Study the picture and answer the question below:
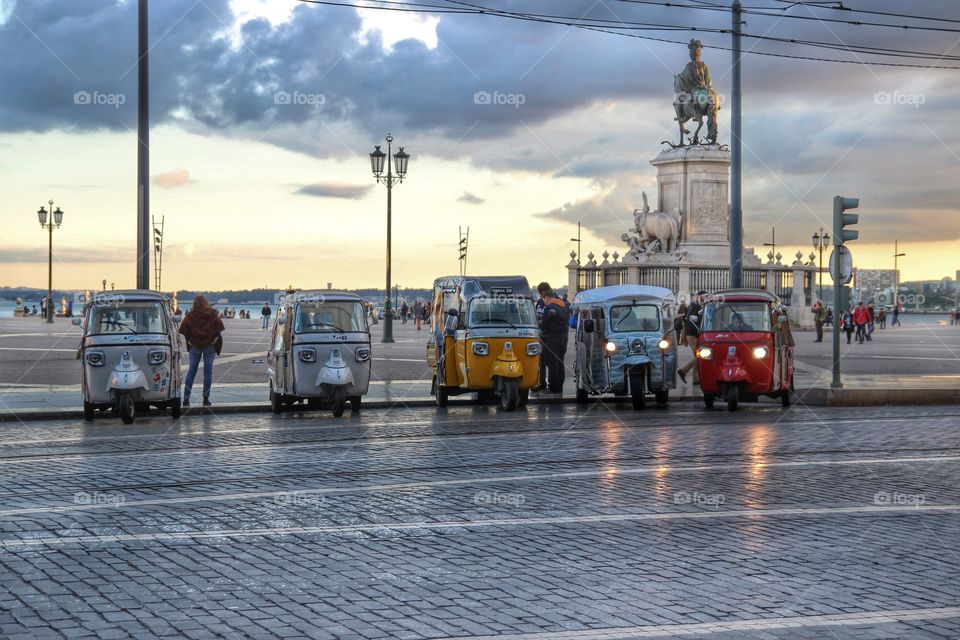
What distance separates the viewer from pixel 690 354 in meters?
33.0

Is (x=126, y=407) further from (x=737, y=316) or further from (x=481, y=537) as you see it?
(x=481, y=537)

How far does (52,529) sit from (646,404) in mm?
13288

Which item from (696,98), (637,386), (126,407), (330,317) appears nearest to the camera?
(126,407)

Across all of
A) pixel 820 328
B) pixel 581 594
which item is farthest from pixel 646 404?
pixel 820 328

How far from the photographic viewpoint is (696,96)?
51188 millimetres

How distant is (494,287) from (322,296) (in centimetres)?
267

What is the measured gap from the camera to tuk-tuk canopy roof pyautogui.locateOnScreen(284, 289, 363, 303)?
17.8m

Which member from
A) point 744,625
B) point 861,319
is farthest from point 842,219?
point 861,319

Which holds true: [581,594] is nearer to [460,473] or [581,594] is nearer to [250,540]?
[250,540]

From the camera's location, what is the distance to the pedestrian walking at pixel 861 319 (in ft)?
147

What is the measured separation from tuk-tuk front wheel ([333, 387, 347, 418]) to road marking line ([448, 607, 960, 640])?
38.9 feet

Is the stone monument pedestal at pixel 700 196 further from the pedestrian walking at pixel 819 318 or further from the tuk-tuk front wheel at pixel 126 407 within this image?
the tuk-tuk front wheel at pixel 126 407

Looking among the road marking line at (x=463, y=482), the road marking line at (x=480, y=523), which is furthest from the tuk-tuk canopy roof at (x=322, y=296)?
the road marking line at (x=480, y=523)

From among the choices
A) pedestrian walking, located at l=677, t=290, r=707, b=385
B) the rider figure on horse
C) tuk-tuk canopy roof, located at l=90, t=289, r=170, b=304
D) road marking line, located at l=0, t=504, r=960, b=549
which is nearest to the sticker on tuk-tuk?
tuk-tuk canopy roof, located at l=90, t=289, r=170, b=304
